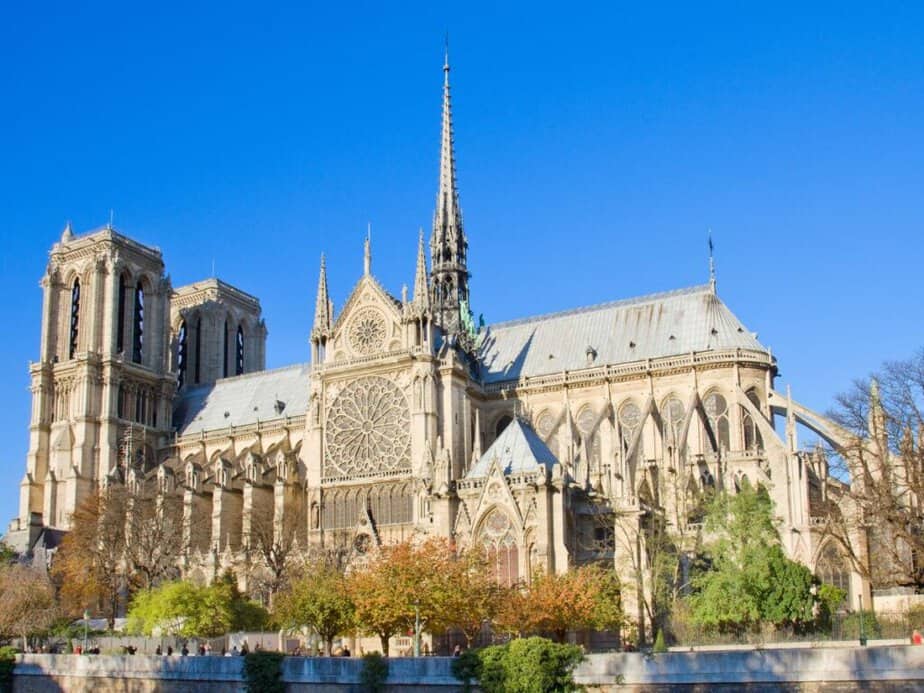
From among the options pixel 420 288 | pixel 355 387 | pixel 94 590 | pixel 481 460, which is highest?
pixel 420 288

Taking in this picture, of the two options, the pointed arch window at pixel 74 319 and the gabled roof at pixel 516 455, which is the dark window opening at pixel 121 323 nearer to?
the pointed arch window at pixel 74 319

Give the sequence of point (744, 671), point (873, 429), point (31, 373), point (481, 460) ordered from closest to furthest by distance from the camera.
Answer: point (744, 671), point (873, 429), point (481, 460), point (31, 373)

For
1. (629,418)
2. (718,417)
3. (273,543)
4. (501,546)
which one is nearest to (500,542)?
(501,546)

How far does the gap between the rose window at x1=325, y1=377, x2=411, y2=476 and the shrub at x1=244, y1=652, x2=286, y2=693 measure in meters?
24.3

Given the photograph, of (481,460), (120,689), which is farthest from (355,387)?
(120,689)

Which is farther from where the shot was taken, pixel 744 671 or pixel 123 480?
pixel 123 480

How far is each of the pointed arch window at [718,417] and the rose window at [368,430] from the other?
48.5ft

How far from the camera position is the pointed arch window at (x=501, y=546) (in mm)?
44219

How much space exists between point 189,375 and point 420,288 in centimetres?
3305

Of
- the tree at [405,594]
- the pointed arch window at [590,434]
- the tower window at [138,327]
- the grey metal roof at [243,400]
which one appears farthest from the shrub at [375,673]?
the tower window at [138,327]

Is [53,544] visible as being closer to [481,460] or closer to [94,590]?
[94,590]

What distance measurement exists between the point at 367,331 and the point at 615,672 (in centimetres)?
3450

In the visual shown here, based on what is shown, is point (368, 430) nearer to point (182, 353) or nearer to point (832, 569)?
point (832, 569)

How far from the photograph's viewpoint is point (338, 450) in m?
61.7
